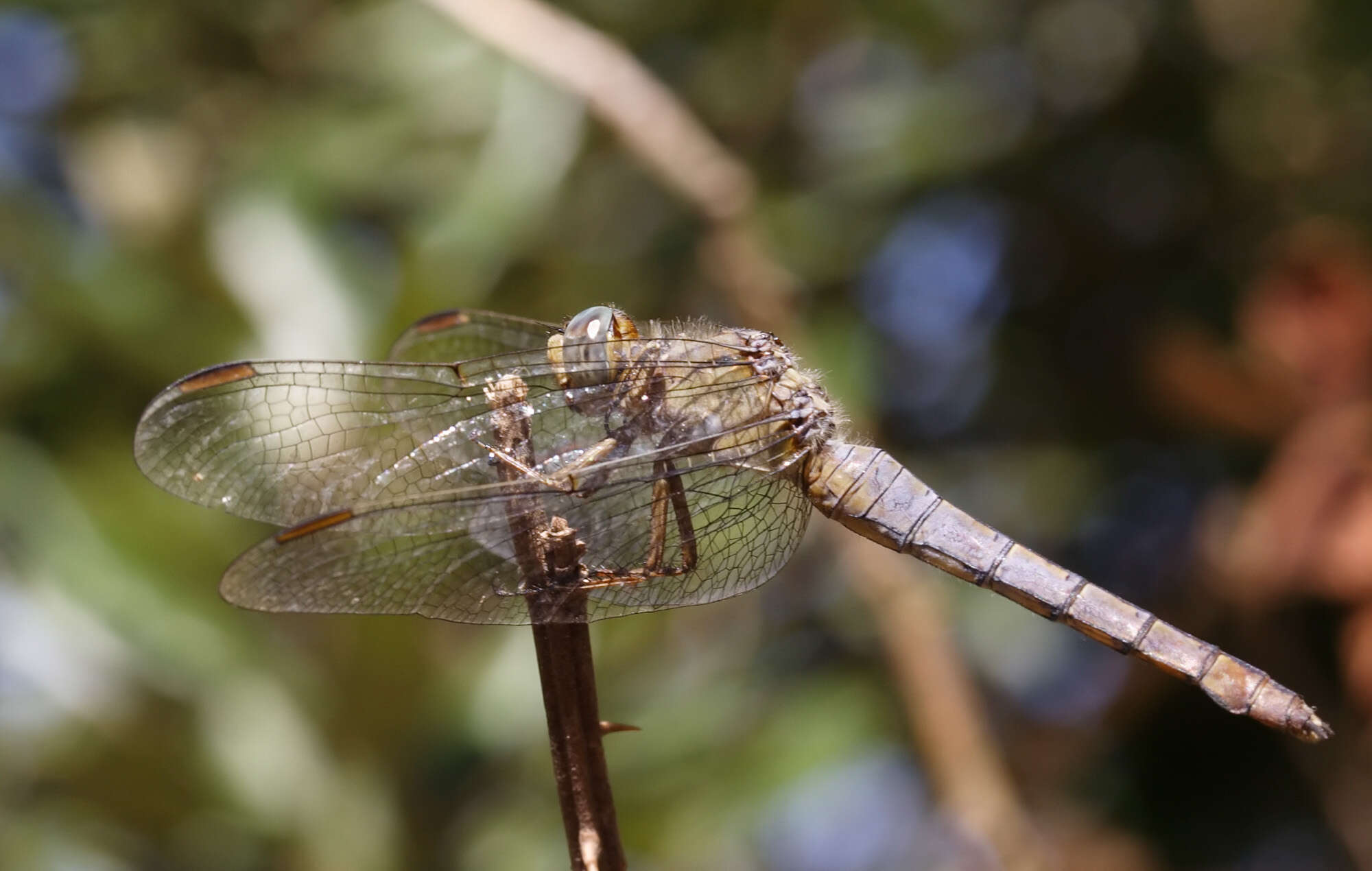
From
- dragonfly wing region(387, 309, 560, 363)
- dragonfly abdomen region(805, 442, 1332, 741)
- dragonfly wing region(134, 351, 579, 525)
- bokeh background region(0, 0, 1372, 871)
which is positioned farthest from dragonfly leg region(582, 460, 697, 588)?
bokeh background region(0, 0, 1372, 871)

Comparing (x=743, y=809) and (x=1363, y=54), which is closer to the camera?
Result: (x=743, y=809)

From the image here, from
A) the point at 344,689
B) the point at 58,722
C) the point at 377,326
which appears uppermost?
the point at 377,326

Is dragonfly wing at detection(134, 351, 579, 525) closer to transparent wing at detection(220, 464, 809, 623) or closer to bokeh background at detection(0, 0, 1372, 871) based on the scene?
transparent wing at detection(220, 464, 809, 623)

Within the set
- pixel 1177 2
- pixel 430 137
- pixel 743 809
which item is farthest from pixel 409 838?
pixel 1177 2

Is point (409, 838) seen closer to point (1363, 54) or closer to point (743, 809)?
point (743, 809)

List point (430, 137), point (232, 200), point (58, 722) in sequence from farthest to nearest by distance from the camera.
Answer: point (430, 137) → point (232, 200) → point (58, 722)

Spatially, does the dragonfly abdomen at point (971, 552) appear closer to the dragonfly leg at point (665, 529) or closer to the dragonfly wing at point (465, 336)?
the dragonfly leg at point (665, 529)

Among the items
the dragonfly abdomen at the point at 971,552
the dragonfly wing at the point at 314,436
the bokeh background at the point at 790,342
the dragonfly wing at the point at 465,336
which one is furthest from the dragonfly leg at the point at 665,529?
the bokeh background at the point at 790,342
